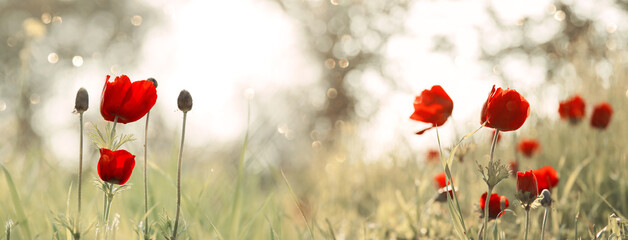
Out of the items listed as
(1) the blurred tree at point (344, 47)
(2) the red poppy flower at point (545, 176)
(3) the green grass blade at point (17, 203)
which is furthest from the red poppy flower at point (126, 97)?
(1) the blurred tree at point (344, 47)

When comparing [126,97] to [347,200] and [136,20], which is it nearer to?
[347,200]

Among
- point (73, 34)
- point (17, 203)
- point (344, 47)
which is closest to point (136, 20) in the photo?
point (73, 34)

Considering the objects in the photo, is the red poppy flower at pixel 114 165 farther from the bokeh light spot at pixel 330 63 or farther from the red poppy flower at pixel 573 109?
the bokeh light spot at pixel 330 63

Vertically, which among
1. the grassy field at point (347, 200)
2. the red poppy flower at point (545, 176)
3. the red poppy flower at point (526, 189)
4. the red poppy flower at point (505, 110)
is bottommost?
the grassy field at point (347, 200)

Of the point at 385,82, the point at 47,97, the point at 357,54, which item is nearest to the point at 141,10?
the point at 47,97

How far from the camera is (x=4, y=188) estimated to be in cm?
246

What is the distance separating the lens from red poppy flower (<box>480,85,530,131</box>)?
3.97ft

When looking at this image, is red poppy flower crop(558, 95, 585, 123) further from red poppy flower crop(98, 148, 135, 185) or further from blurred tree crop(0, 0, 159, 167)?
blurred tree crop(0, 0, 159, 167)

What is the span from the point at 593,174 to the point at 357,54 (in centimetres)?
989

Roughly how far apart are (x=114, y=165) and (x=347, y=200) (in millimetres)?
3084

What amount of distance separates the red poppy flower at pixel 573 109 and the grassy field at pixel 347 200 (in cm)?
19

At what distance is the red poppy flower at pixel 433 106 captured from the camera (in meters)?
1.33

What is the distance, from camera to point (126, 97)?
1156mm

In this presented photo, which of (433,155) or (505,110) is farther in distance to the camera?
(433,155)
